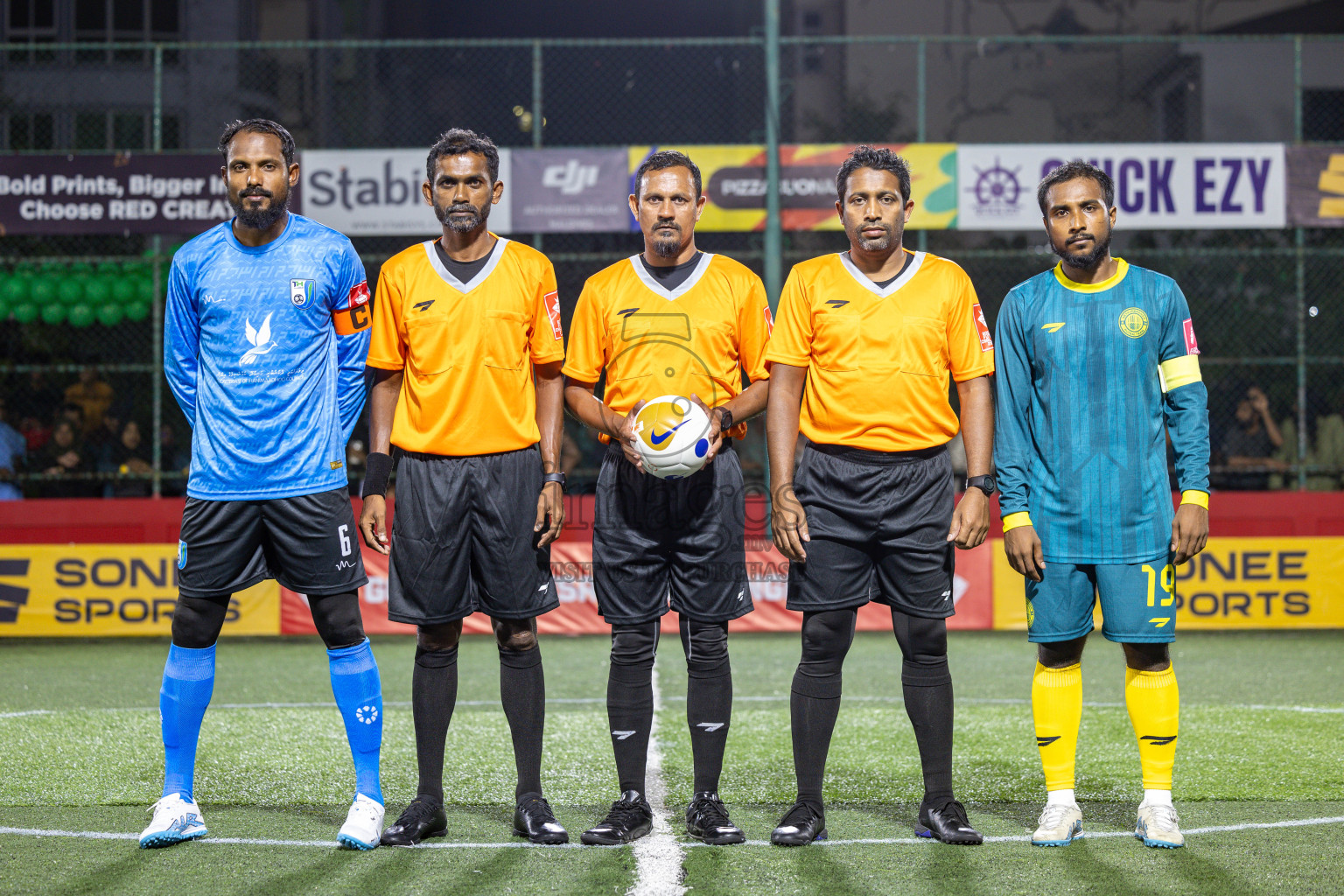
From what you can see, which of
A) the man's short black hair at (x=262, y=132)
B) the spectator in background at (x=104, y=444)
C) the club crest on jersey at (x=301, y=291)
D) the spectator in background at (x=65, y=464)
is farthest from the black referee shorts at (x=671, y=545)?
the spectator in background at (x=104, y=444)

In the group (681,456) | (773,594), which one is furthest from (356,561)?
(773,594)

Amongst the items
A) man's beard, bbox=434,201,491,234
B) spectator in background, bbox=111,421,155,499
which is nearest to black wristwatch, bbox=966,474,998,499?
man's beard, bbox=434,201,491,234

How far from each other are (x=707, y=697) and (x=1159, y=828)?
147cm

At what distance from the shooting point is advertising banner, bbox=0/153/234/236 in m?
11.9

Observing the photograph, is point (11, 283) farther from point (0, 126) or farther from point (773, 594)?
point (773, 594)

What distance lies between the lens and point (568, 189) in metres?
11.8

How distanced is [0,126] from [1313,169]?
1733 centimetres

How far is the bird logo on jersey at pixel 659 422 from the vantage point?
12.3ft

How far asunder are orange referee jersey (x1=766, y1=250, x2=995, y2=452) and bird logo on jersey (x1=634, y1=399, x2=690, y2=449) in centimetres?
43

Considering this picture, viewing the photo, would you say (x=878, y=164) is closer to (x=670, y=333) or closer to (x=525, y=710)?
(x=670, y=333)

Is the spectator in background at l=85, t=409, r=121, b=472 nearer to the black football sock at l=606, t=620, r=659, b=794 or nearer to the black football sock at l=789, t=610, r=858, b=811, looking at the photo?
the black football sock at l=606, t=620, r=659, b=794

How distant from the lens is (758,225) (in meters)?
11.7

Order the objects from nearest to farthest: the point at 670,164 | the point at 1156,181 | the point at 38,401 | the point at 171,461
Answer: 1. the point at 670,164
2. the point at 1156,181
3. the point at 171,461
4. the point at 38,401

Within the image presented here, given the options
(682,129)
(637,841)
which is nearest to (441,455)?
(637,841)
